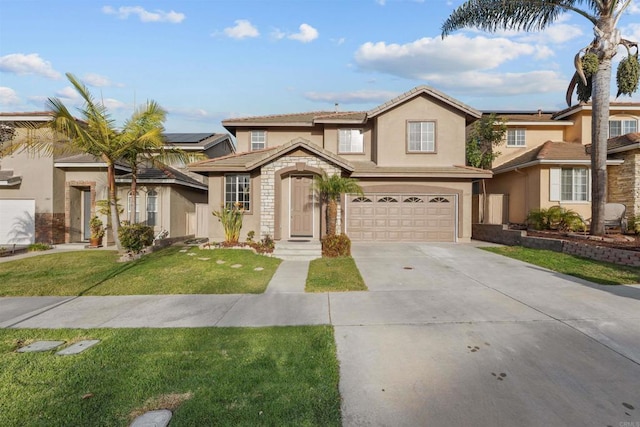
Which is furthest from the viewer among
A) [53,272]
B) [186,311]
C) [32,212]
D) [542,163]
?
[542,163]

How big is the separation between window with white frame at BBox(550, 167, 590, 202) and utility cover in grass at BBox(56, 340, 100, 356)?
1841cm

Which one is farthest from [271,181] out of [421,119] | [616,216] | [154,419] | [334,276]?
[616,216]

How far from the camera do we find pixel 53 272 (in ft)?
29.3

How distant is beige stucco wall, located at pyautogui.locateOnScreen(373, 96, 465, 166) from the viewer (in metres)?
14.8

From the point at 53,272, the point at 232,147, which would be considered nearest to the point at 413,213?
the point at 53,272

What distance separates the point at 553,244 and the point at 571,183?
6178 millimetres

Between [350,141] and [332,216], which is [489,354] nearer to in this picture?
[332,216]

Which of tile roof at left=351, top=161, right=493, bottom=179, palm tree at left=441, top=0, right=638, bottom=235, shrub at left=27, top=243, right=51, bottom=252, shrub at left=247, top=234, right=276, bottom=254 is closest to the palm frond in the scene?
palm tree at left=441, top=0, right=638, bottom=235

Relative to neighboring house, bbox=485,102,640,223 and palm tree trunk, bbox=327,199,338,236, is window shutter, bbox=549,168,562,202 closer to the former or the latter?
neighboring house, bbox=485,102,640,223

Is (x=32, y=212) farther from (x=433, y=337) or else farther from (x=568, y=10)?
(x=568, y=10)

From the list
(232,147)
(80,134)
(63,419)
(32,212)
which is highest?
(232,147)

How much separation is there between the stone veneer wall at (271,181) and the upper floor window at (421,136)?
463 centimetres

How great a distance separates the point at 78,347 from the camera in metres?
4.33

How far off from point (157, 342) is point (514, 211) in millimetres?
18346
